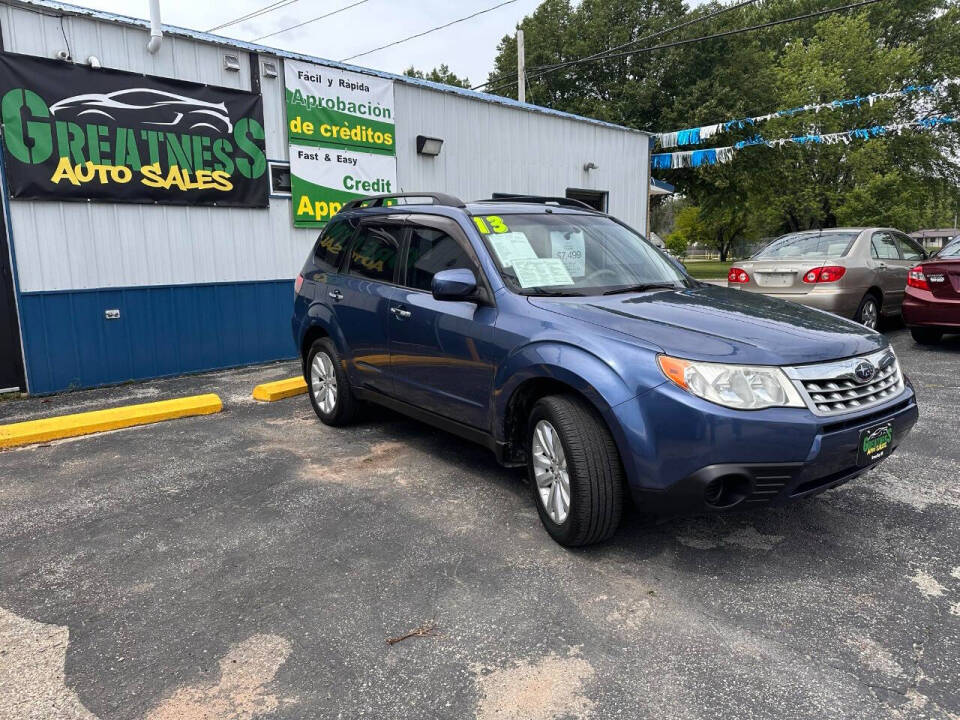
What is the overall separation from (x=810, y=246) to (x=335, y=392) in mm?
6915

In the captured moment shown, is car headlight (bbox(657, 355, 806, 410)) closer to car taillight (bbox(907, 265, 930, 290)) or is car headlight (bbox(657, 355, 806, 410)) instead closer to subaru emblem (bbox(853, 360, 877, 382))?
subaru emblem (bbox(853, 360, 877, 382))

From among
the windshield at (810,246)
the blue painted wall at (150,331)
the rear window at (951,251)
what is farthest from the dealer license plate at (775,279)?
the blue painted wall at (150,331)

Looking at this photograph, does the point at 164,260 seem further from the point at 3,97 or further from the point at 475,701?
the point at 475,701

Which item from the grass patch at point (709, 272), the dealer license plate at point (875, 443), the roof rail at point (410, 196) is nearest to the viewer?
the dealer license plate at point (875, 443)

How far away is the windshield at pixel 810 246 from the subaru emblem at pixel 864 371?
635 cm

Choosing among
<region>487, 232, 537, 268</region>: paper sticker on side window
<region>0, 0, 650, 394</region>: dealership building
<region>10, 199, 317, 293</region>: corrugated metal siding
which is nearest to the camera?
<region>487, 232, 537, 268</region>: paper sticker on side window

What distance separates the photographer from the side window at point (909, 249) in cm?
980

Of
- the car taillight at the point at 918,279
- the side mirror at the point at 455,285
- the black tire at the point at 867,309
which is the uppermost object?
the side mirror at the point at 455,285

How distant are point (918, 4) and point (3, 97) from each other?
39056 millimetres

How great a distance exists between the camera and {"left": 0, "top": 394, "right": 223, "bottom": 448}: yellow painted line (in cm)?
531

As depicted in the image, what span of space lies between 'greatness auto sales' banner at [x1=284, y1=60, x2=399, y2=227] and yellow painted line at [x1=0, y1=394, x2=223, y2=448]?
11.1 feet

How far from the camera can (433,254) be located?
14.2 feet

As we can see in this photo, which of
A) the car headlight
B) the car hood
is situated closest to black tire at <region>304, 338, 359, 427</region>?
the car hood

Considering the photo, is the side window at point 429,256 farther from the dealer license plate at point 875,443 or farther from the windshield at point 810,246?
the windshield at point 810,246
